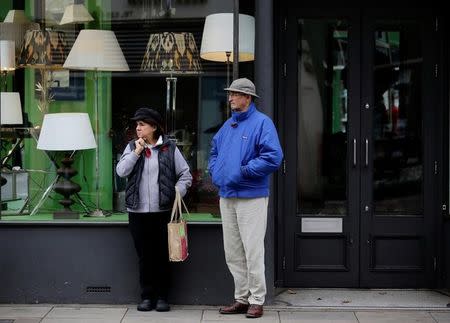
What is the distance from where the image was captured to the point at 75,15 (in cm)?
838

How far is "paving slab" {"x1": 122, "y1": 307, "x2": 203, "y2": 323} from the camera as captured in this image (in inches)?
293

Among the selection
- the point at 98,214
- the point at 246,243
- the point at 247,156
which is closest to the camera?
the point at 247,156

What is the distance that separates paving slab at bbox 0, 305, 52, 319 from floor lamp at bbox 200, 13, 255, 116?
2.48 m

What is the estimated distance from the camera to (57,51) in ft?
27.5

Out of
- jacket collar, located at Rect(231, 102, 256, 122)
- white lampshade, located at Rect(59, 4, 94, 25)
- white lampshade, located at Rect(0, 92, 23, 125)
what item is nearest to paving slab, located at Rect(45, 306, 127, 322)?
white lampshade, located at Rect(0, 92, 23, 125)

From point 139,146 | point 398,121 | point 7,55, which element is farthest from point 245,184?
point 7,55

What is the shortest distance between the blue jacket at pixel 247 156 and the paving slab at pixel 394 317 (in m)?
1.40

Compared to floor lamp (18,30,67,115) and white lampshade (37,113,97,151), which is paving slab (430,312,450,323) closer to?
white lampshade (37,113,97,151)

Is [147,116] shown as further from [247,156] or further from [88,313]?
[88,313]

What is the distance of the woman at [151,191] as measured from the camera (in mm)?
7574

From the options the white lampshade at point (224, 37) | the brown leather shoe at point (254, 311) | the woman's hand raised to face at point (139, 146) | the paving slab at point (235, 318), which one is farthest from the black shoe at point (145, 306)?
the white lampshade at point (224, 37)

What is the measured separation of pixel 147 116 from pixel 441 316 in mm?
3091

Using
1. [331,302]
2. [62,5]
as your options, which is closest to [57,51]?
[62,5]

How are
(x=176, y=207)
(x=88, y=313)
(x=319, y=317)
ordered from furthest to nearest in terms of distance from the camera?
(x=88, y=313), (x=319, y=317), (x=176, y=207)
